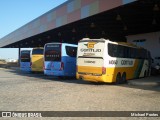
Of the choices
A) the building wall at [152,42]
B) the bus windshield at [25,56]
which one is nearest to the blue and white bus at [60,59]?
the bus windshield at [25,56]

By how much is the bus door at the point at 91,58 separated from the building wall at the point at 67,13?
2.71 metres

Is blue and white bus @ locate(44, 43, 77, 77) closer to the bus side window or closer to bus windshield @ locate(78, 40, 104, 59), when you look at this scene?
the bus side window

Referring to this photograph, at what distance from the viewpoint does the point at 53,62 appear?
819 inches

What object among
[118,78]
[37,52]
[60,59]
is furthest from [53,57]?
[37,52]

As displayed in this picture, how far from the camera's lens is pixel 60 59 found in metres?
20.5

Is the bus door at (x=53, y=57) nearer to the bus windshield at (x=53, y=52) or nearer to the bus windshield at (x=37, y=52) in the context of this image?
the bus windshield at (x=53, y=52)

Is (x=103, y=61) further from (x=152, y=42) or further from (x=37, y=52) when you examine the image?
(x=152, y=42)

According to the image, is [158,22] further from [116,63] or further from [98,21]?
[116,63]

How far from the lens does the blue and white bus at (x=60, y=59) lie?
20450mm

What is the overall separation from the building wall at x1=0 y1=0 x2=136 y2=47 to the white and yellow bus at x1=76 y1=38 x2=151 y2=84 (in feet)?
8.51

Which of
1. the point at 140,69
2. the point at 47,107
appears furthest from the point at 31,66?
the point at 47,107

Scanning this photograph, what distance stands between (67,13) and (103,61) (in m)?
9.08

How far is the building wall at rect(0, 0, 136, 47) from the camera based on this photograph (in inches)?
720

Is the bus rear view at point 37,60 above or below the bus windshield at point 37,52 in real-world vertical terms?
below
